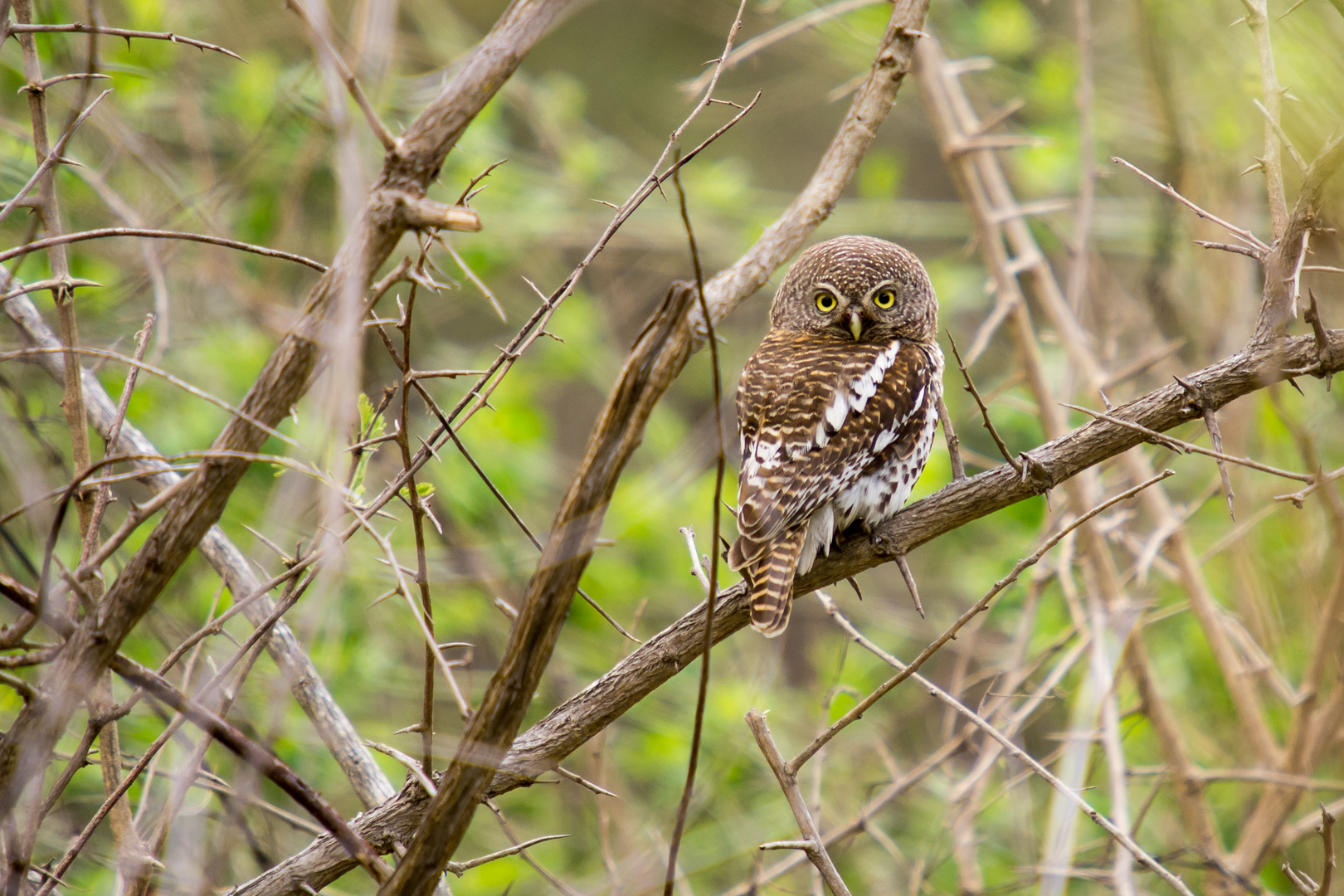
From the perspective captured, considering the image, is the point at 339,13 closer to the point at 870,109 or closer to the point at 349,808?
the point at 870,109

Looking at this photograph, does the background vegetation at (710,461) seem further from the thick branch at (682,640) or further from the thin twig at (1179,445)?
the thin twig at (1179,445)

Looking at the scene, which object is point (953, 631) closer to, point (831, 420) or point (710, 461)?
point (831, 420)

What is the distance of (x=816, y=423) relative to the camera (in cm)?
348

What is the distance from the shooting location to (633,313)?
9000mm

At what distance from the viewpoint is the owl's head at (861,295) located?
13.8 feet

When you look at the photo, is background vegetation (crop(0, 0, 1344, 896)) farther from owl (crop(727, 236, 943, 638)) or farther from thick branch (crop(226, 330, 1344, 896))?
thick branch (crop(226, 330, 1344, 896))

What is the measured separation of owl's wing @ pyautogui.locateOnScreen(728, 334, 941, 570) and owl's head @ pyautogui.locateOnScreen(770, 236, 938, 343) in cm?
30

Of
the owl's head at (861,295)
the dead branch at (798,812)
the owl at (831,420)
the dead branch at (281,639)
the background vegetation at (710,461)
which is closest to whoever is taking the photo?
the dead branch at (798,812)

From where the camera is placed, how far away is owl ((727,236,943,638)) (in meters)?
3.19

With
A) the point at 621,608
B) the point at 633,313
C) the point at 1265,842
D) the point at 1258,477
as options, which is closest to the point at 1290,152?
the point at 1265,842

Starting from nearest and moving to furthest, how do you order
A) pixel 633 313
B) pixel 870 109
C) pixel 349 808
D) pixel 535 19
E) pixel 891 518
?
pixel 535 19, pixel 870 109, pixel 891 518, pixel 349 808, pixel 633 313

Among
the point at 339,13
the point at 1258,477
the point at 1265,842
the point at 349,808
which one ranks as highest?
the point at 339,13

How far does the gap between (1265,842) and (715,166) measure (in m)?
5.01

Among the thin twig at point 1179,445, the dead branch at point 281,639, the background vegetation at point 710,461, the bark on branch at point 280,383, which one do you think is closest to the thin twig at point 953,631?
the thin twig at point 1179,445
